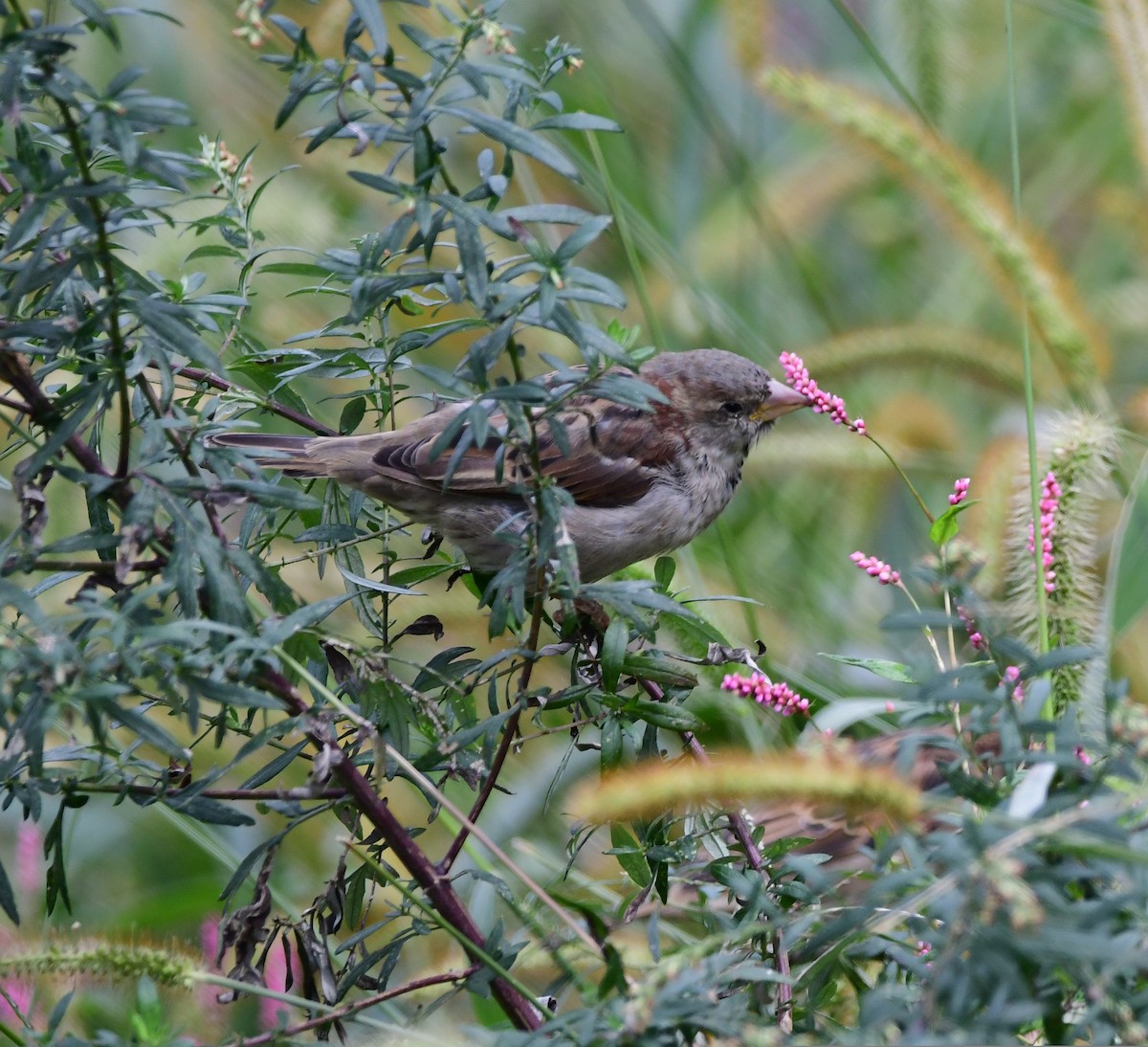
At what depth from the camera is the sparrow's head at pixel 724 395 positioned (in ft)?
9.56

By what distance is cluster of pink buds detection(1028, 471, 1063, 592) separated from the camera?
165cm

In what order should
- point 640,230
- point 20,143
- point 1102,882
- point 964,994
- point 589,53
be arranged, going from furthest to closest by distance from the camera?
1. point 589,53
2. point 640,230
3. point 20,143
4. point 1102,882
5. point 964,994

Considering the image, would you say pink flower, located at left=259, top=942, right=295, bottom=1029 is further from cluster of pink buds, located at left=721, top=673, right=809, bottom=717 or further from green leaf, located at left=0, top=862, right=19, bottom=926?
cluster of pink buds, located at left=721, top=673, right=809, bottom=717

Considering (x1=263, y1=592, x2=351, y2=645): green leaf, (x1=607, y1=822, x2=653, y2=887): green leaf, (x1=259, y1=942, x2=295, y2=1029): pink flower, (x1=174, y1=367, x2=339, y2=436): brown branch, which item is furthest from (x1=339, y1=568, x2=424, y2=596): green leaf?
(x1=259, y1=942, x2=295, y2=1029): pink flower

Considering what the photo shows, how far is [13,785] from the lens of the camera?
53.0 inches

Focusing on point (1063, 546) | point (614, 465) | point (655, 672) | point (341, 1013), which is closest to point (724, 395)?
point (614, 465)

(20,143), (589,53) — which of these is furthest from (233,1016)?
(589,53)

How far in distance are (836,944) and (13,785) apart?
0.82 m

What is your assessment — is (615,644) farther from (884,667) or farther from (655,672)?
(884,667)

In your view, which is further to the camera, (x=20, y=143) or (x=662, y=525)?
(x=662, y=525)

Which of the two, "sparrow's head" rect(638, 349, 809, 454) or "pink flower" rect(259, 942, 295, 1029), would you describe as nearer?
"pink flower" rect(259, 942, 295, 1029)

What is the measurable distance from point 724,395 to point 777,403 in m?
0.11

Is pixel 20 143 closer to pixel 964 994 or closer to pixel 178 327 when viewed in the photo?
pixel 178 327

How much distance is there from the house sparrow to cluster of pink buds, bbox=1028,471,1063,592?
0.69 metres
